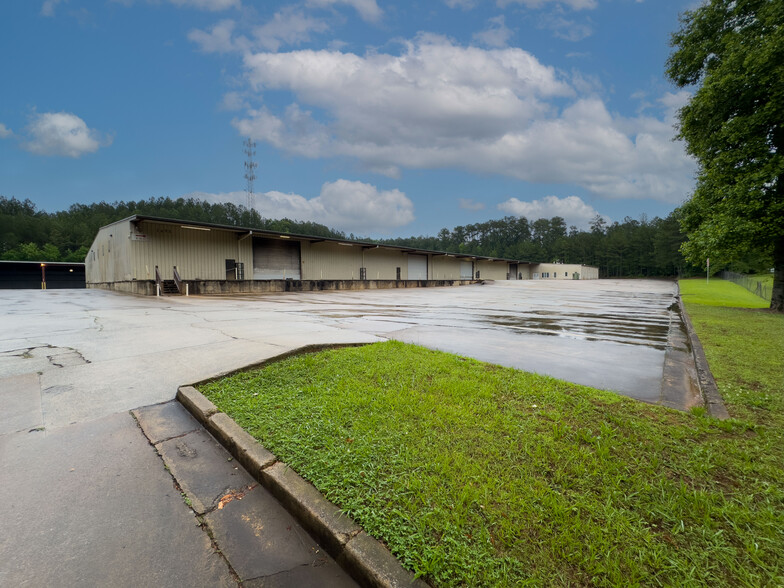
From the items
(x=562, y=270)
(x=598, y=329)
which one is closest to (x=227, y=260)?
(x=598, y=329)

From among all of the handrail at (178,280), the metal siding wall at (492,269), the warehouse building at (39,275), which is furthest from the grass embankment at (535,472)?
the warehouse building at (39,275)

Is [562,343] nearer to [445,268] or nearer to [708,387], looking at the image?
[708,387]

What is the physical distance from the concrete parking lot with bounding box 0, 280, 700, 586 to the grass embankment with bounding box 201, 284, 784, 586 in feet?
2.38

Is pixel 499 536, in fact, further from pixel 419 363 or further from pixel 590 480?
pixel 419 363

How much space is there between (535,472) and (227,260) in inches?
1069

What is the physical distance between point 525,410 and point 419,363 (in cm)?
160

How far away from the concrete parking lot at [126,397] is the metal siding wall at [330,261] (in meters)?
21.9

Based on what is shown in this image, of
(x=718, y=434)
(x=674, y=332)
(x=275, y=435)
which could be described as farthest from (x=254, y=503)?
(x=674, y=332)

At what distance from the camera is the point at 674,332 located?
8.12m

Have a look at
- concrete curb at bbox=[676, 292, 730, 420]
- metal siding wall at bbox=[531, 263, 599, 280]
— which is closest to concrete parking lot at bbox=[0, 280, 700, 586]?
concrete curb at bbox=[676, 292, 730, 420]

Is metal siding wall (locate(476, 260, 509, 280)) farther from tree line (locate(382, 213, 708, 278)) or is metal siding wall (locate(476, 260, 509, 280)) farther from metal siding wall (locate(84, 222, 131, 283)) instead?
metal siding wall (locate(84, 222, 131, 283))

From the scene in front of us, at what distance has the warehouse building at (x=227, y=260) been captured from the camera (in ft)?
72.4

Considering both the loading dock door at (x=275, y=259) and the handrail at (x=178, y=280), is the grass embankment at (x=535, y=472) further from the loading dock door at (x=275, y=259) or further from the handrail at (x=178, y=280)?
the loading dock door at (x=275, y=259)

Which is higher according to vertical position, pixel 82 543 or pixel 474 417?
pixel 474 417
